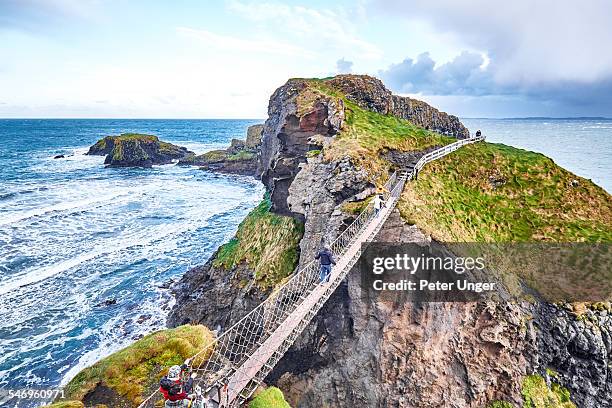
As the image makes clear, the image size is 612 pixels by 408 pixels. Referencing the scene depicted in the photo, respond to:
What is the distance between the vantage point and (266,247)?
2584 cm

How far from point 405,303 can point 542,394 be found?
7.44 m

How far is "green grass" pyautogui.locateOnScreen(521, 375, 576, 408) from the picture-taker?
55.4 feet

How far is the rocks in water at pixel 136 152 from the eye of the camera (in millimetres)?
86500

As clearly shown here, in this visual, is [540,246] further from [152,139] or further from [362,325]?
[152,139]

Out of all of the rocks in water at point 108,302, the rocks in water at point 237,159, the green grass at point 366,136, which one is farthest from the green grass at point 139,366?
the rocks in water at point 237,159

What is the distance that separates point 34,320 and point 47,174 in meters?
59.0

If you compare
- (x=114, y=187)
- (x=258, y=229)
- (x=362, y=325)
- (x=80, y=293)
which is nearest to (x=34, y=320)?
(x=80, y=293)

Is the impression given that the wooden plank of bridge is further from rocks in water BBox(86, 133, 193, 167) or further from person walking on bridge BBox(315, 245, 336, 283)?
rocks in water BBox(86, 133, 193, 167)

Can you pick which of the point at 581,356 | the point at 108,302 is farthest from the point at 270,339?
the point at 108,302

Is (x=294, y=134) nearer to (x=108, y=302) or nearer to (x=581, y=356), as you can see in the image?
(x=108, y=302)

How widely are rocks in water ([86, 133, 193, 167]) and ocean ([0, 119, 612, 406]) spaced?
504 inches

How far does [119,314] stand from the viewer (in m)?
26.6

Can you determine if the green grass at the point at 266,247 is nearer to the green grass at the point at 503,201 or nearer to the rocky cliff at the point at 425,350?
the rocky cliff at the point at 425,350

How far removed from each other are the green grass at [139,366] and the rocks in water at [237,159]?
205 feet
